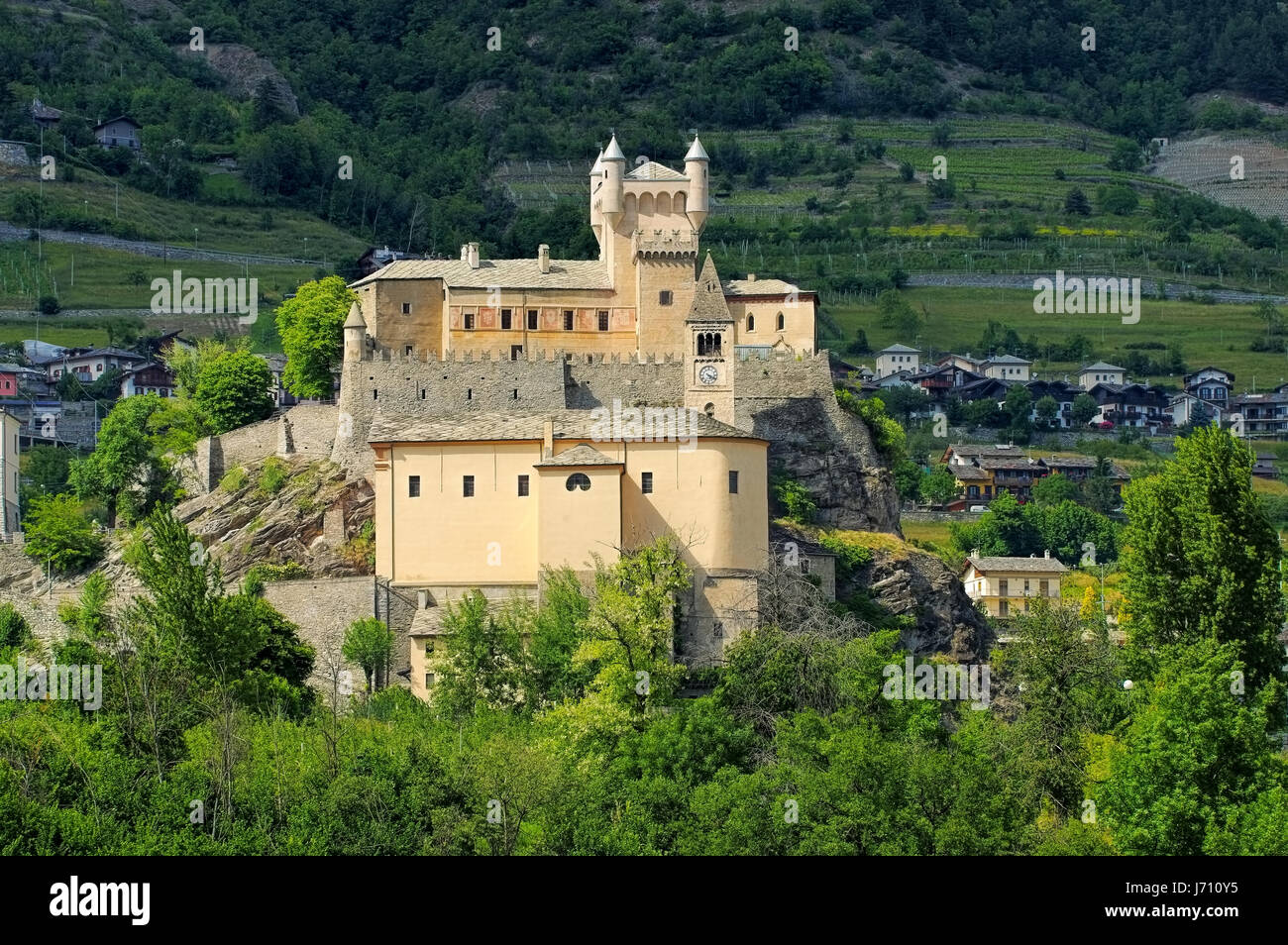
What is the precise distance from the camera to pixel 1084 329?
544ft

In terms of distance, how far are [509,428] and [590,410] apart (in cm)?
288

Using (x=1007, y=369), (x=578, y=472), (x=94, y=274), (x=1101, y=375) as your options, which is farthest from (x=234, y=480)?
(x=1101, y=375)

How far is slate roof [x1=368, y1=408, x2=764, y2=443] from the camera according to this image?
66562 mm

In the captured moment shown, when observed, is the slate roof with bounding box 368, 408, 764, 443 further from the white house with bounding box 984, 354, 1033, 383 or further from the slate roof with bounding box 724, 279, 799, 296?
the white house with bounding box 984, 354, 1033, 383

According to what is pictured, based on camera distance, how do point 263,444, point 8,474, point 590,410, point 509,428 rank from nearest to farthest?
point 509,428
point 590,410
point 263,444
point 8,474

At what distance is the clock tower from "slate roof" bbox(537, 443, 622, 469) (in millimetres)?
5026

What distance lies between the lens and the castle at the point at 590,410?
6519 cm

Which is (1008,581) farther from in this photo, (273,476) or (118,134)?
(118,134)

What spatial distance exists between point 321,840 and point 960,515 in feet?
235

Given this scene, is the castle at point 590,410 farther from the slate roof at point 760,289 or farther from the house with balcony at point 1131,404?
the house with balcony at point 1131,404

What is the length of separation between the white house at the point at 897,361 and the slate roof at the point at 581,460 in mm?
85574

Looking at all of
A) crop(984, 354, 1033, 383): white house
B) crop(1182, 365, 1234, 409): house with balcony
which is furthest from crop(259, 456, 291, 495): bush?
crop(1182, 365, 1234, 409): house with balcony

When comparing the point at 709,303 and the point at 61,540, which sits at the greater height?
the point at 709,303
